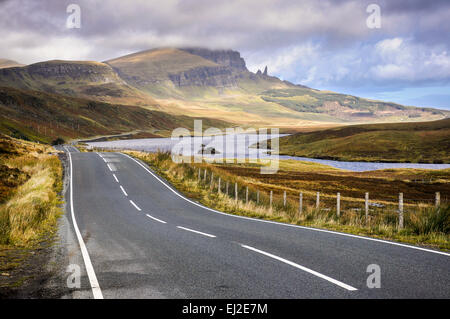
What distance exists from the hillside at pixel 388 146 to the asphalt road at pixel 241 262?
100 meters

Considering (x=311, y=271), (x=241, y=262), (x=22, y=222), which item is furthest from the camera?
(x=22, y=222)

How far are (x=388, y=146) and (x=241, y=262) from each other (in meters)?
116

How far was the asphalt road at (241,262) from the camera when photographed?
600 cm

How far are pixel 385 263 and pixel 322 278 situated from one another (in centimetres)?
185

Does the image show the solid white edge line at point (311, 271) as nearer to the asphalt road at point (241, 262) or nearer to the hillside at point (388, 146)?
the asphalt road at point (241, 262)

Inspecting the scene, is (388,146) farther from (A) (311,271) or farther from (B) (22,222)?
(A) (311,271)

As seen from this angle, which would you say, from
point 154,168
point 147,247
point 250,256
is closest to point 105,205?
point 147,247

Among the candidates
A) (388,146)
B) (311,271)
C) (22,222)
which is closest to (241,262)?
(311,271)

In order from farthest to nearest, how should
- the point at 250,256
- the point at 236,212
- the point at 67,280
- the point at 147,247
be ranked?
the point at 236,212
the point at 147,247
the point at 250,256
the point at 67,280

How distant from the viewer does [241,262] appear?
25.6 ft

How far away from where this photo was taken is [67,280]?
22.1ft


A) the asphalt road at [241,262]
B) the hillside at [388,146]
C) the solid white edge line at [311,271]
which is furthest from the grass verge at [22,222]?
the hillside at [388,146]

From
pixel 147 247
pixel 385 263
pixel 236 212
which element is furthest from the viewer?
pixel 236 212
